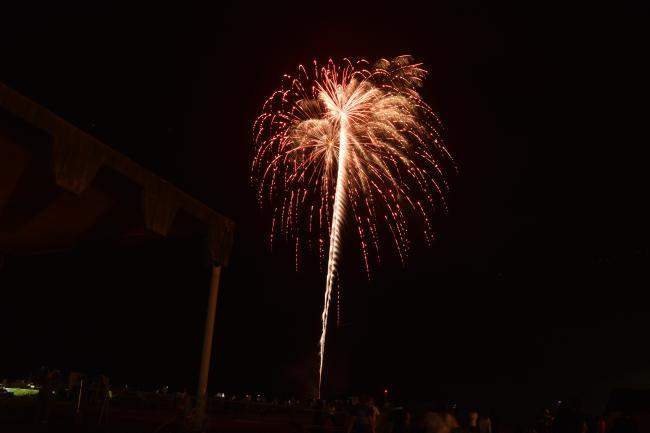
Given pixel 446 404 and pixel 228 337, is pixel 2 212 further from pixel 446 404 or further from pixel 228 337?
pixel 228 337

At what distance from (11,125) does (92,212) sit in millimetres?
2491

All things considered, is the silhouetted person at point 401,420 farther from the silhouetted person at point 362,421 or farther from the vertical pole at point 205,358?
the vertical pole at point 205,358

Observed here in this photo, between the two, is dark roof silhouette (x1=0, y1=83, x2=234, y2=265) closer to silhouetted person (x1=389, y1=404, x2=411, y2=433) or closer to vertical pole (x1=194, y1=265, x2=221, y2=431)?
vertical pole (x1=194, y1=265, x2=221, y2=431)

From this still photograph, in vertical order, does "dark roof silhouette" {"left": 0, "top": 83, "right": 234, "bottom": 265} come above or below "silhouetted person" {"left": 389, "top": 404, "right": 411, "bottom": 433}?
above

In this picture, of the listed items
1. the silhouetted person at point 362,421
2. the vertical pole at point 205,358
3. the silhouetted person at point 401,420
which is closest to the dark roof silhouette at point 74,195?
the vertical pole at point 205,358

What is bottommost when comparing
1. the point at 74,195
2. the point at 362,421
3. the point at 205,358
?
the point at 362,421

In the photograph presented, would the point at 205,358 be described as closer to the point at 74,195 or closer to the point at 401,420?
the point at 401,420

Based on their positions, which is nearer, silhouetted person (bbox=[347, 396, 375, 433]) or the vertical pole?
the vertical pole

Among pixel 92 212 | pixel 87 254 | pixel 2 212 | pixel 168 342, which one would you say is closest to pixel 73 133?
pixel 92 212

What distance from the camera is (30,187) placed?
710 centimetres

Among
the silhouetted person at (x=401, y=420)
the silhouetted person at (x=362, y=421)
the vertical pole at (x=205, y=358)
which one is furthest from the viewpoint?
the silhouetted person at (x=362, y=421)

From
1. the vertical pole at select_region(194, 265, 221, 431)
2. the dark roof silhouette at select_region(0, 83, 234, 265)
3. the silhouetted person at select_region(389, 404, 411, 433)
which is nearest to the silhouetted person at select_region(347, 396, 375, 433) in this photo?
the silhouetted person at select_region(389, 404, 411, 433)

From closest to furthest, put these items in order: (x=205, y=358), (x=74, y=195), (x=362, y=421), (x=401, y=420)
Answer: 1. (x=74, y=195)
2. (x=205, y=358)
3. (x=401, y=420)
4. (x=362, y=421)

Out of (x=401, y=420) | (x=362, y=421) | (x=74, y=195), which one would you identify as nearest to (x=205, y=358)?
(x=362, y=421)
